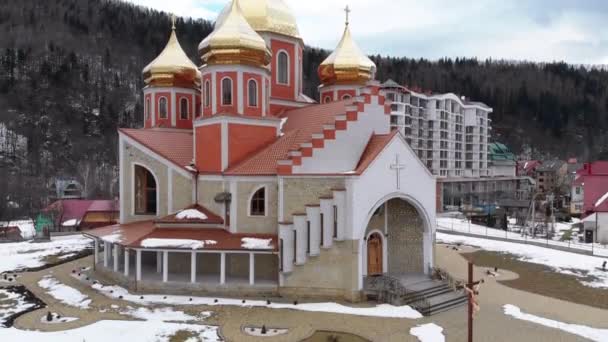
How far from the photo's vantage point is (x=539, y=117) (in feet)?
387

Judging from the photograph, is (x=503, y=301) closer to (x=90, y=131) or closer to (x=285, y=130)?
(x=285, y=130)

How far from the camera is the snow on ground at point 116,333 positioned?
41.0ft

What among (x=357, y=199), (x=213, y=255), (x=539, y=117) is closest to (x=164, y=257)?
(x=213, y=255)

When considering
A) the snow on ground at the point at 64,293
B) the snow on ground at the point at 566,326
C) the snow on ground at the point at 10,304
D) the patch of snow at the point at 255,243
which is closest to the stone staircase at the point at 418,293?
the snow on ground at the point at 566,326

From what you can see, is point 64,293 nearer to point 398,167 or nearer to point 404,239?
point 404,239

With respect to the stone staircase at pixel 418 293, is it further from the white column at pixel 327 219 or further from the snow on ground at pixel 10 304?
the snow on ground at pixel 10 304

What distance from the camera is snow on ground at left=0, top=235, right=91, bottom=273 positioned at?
22422 millimetres

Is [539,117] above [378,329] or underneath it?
above

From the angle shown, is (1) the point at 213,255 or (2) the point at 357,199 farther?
(1) the point at 213,255

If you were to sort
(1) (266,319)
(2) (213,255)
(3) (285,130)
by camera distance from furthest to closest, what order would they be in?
(3) (285,130) < (2) (213,255) < (1) (266,319)

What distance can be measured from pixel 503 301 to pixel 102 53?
323 feet

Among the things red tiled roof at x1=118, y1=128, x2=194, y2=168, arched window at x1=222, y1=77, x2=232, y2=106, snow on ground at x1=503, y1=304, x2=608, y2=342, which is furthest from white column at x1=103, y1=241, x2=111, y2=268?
snow on ground at x1=503, y1=304, x2=608, y2=342

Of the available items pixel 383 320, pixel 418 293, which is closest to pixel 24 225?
pixel 418 293

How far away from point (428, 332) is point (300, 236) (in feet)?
16.4
